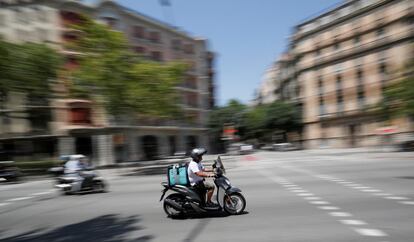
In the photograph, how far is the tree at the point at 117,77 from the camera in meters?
23.1

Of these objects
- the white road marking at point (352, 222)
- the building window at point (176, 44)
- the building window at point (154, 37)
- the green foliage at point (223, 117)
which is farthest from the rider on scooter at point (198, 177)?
the green foliage at point (223, 117)

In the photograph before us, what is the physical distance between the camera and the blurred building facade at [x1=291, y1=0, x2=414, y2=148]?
4931cm

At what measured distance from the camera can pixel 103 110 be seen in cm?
2627

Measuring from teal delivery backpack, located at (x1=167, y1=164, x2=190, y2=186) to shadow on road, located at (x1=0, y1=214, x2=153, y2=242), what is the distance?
1.13 m

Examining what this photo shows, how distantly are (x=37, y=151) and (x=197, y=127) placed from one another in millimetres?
25394

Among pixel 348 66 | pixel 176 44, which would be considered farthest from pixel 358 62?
pixel 176 44

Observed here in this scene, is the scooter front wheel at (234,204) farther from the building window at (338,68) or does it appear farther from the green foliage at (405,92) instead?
the building window at (338,68)

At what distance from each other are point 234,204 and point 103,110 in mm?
18916

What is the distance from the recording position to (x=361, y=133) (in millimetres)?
52969

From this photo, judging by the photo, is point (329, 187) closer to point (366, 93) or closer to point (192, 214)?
point (192, 214)

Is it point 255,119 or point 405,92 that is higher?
point 255,119

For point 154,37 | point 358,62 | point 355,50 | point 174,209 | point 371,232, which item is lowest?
point 371,232

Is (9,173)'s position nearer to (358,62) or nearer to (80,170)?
(80,170)

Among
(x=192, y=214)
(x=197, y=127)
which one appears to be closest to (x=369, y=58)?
(x=197, y=127)
